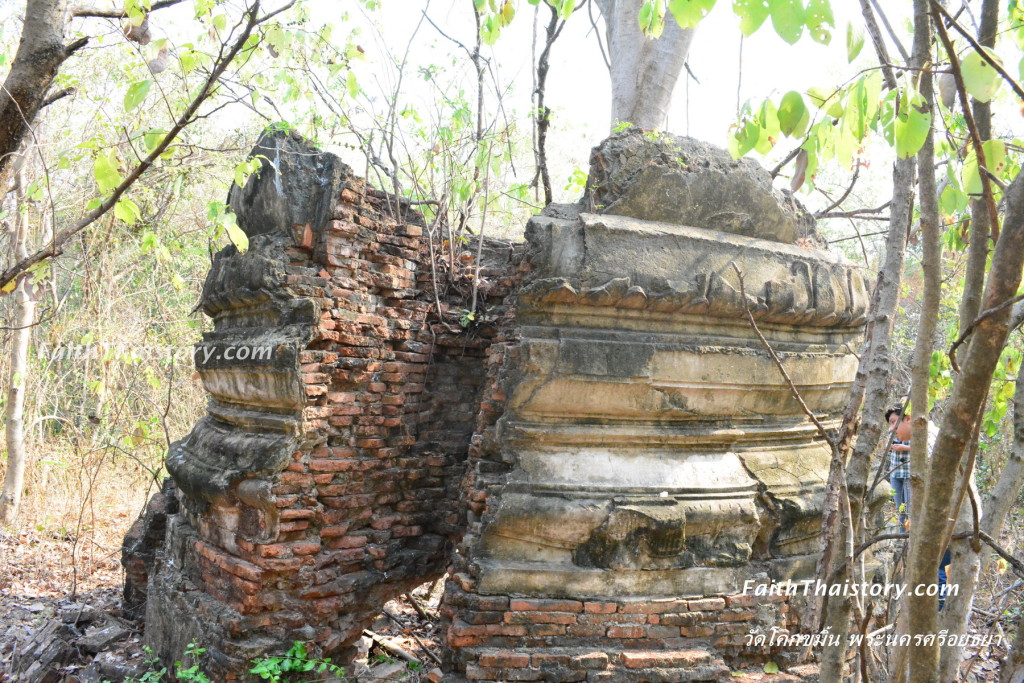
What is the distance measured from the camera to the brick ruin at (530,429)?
12.1ft

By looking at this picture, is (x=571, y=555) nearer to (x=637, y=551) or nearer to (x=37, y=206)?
(x=637, y=551)

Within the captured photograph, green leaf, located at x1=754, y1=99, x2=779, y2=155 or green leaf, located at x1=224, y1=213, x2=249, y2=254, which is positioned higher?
green leaf, located at x1=754, y1=99, x2=779, y2=155

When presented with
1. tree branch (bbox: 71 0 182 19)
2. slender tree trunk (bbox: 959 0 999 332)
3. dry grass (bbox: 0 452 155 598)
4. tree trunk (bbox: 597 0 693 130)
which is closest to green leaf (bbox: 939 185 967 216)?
slender tree trunk (bbox: 959 0 999 332)

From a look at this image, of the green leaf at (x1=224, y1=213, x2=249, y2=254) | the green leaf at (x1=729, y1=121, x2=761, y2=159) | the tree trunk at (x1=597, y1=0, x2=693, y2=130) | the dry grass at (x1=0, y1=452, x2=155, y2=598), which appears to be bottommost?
the dry grass at (x1=0, y1=452, x2=155, y2=598)

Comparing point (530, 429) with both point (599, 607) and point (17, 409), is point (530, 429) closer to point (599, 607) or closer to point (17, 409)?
point (599, 607)

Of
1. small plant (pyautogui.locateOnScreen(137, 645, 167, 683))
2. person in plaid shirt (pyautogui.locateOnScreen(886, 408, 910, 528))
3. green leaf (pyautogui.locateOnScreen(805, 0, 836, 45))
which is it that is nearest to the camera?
green leaf (pyautogui.locateOnScreen(805, 0, 836, 45))

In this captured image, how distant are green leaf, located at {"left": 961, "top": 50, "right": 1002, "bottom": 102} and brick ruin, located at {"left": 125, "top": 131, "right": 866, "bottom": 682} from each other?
2231mm

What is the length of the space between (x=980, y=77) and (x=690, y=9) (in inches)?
26.7

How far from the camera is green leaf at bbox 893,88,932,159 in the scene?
5.54 feet

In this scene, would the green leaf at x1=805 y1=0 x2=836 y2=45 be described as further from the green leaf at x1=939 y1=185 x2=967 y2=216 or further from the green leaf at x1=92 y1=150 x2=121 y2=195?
the green leaf at x1=92 y1=150 x2=121 y2=195

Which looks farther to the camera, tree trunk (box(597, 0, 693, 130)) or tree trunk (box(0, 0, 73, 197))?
tree trunk (box(597, 0, 693, 130))

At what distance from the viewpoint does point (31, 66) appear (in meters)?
2.87

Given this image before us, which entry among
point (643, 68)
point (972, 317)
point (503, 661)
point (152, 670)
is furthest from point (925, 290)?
point (643, 68)
